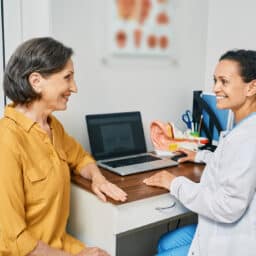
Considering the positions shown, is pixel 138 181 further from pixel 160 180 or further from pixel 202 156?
pixel 202 156

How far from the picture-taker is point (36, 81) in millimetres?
1216

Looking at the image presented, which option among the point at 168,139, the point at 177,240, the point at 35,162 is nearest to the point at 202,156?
the point at 168,139

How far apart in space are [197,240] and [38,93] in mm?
787

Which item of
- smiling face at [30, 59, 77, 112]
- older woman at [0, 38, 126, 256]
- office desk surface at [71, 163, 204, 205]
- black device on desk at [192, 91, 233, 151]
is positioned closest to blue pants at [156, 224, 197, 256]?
office desk surface at [71, 163, 204, 205]

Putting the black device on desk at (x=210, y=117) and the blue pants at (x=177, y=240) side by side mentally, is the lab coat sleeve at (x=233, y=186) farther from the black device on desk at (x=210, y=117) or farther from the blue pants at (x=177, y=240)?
the black device on desk at (x=210, y=117)

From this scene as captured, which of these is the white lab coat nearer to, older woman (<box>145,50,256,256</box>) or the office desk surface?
older woman (<box>145,50,256,256</box>)

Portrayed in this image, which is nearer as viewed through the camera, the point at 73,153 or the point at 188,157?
the point at 73,153

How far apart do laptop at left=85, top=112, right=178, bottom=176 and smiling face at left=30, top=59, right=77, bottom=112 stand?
0.39 meters

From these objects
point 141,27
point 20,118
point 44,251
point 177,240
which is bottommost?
point 177,240

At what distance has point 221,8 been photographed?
2.15 metres

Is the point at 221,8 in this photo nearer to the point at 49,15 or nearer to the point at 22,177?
the point at 49,15

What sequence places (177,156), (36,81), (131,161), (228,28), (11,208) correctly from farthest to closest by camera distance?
1. (228,28)
2. (177,156)
3. (131,161)
4. (36,81)
5. (11,208)

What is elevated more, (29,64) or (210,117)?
(29,64)

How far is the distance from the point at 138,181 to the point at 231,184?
1.47 feet
